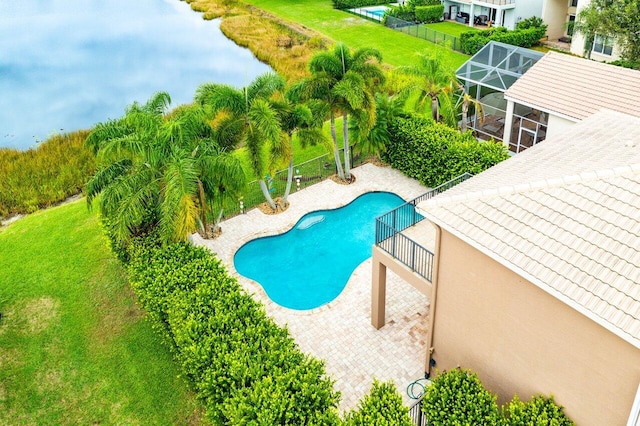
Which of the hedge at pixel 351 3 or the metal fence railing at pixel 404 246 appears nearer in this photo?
the metal fence railing at pixel 404 246

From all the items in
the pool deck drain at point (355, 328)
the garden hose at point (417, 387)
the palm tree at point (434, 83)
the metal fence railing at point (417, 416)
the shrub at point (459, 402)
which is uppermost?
the palm tree at point (434, 83)

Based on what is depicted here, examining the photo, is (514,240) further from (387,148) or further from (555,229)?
(387,148)

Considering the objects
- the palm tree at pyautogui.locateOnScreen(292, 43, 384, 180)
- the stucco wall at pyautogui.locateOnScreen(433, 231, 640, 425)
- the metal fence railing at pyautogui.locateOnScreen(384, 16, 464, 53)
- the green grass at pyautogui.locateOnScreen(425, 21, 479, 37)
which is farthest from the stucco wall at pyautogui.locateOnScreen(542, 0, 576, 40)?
the stucco wall at pyautogui.locateOnScreen(433, 231, 640, 425)

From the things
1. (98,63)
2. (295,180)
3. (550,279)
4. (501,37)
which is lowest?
(98,63)

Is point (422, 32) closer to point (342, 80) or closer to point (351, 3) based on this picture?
point (351, 3)

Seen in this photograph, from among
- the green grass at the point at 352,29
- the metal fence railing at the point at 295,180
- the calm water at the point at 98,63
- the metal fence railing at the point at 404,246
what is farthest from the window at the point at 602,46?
the metal fence railing at the point at 404,246

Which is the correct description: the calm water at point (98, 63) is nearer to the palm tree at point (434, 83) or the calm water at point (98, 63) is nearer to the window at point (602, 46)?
the palm tree at point (434, 83)

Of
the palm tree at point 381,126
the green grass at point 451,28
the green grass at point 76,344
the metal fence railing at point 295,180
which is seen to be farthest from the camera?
the green grass at point 451,28

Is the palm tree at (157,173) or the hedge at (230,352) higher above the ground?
the palm tree at (157,173)

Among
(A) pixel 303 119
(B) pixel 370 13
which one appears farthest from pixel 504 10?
(A) pixel 303 119
